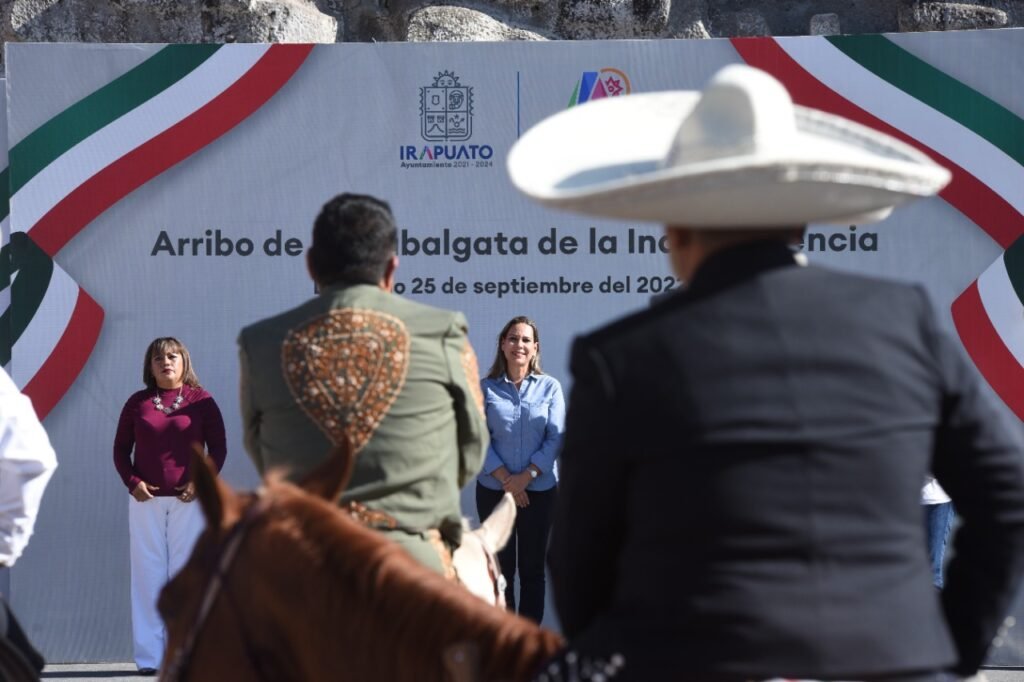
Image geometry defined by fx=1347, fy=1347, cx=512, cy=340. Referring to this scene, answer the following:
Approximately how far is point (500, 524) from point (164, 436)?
4.12 meters

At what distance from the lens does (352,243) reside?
3.14 meters

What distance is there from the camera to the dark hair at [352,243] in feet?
10.3

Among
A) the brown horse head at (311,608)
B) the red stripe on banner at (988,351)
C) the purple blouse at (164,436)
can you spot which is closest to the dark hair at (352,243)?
the brown horse head at (311,608)

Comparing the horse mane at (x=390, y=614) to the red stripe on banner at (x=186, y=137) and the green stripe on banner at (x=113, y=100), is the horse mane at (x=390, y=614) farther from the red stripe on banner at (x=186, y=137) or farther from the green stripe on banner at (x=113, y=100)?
the green stripe on banner at (x=113, y=100)

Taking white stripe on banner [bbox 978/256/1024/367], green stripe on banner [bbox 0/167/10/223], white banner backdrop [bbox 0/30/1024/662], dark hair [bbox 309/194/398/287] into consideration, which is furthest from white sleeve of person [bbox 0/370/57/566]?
white stripe on banner [bbox 978/256/1024/367]

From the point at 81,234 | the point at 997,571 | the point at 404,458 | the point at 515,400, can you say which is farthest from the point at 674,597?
the point at 81,234

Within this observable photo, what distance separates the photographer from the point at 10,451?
10.9 feet

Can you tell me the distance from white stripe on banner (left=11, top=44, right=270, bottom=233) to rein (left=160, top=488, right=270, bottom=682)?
584cm

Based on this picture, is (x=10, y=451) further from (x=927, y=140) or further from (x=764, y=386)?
(x=927, y=140)

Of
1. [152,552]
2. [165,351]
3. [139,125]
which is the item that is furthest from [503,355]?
[139,125]

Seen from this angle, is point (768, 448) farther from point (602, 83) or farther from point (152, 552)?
point (152, 552)

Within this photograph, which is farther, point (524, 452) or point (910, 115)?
point (524, 452)

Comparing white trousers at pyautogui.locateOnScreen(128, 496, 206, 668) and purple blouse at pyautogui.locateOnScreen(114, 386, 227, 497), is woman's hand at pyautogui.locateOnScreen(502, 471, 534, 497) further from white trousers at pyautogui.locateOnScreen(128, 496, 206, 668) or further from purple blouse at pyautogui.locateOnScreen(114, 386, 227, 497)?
white trousers at pyautogui.locateOnScreen(128, 496, 206, 668)

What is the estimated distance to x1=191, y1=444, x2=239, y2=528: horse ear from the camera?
2.13 metres
